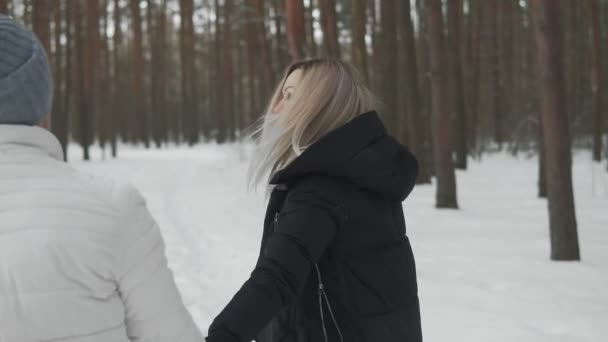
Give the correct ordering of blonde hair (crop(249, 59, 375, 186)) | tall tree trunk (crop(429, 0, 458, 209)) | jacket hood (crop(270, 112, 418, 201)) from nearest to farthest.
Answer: jacket hood (crop(270, 112, 418, 201)) < blonde hair (crop(249, 59, 375, 186)) < tall tree trunk (crop(429, 0, 458, 209))

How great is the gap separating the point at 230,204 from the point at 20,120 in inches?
459

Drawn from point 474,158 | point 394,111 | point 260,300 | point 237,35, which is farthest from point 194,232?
point 237,35

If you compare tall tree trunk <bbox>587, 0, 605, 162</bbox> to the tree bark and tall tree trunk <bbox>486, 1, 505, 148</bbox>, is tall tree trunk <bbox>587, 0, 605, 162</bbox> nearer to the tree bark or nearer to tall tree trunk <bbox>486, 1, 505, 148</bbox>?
tall tree trunk <bbox>486, 1, 505, 148</bbox>

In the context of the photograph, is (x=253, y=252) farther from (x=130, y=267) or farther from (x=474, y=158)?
(x=474, y=158)

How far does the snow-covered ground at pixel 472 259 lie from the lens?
5.21 m

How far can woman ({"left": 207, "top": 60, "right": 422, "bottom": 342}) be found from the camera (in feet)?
6.24

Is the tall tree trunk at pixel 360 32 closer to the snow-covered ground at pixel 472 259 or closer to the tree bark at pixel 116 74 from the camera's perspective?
the snow-covered ground at pixel 472 259

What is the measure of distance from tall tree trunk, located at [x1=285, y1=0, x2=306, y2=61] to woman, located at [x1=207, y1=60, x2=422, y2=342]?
36.1 ft

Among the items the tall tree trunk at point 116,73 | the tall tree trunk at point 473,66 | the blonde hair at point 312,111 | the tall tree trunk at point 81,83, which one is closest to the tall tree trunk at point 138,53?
the tall tree trunk at point 116,73

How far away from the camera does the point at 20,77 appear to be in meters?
1.48

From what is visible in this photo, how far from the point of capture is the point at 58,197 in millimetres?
1441

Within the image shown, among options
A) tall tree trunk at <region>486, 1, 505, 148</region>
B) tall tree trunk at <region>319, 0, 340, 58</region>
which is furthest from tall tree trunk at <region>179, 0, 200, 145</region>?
tall tree trunk at <region>319, 0, 340, 58</region>

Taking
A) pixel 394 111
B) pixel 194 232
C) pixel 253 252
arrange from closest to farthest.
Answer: pixel 253 252 < pixel 194 232 < pixel 394 111

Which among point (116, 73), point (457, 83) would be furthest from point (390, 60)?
point (116, 73)
